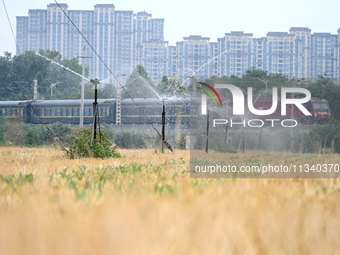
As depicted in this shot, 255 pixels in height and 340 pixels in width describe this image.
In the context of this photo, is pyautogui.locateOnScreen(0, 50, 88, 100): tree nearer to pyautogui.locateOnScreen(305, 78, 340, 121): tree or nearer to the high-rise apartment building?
pyautogui.locateOnScreen(305, 78, 340, 121): tree

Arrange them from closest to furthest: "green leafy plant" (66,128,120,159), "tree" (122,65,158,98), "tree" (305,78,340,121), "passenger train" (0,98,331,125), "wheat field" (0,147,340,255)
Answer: "wheat field" (0,147,340,255) → "green leafy plant" (66,128,120,159) → "tree" (305,78,340,121) → "passenger train" (0,98,331,125) → "tree" (122,65,158,98)

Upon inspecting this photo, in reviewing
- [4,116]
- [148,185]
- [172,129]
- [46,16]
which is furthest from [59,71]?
[46,16]

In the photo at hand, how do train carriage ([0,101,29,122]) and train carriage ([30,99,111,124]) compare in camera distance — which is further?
train carriage ([0,101,29,122])

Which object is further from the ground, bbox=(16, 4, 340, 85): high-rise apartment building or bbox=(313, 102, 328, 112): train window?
bbox=(16, 4, 340, 85): high-rise apartment building

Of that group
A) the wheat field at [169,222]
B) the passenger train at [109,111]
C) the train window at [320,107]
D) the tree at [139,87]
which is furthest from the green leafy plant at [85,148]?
the tree at [139,87]

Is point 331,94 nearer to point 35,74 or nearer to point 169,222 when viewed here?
point 169,222

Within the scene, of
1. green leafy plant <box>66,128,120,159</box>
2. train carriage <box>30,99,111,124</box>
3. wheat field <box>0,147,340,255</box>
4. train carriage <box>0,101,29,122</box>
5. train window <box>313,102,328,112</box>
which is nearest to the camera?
wheat field <box>0,147,340,255</box>

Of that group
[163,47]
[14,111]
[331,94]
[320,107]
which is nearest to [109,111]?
[14,111]

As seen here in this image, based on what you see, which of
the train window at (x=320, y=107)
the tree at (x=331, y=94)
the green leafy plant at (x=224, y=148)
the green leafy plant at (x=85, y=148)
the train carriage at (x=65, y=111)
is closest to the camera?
the green leafy plant at (x=85, y=148)

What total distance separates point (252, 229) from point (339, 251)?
37cm

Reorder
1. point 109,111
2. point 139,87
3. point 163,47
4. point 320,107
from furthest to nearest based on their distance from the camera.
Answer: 1. point 163,47
2. point 139,87
3. point 109,111
4. point 320,107

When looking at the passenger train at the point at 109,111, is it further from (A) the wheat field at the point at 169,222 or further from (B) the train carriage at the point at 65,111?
(A) the wheat field at the point at 169,222

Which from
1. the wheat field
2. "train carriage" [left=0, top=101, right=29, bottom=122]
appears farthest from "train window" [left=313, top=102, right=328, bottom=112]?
the wheat field

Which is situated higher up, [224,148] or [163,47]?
[163,47]
